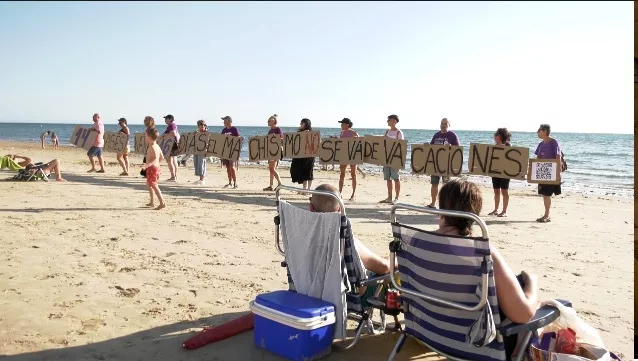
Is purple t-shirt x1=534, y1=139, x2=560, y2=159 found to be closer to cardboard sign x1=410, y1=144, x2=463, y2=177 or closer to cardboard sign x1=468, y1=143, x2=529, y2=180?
cardboard sign x1=468, y1=143, x2=529, y2=180

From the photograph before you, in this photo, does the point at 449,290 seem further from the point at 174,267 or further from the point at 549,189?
the point at 549,189

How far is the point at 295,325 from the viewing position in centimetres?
394

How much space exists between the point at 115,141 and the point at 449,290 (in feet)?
54.2

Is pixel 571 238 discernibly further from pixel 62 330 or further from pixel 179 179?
pixel 179 179

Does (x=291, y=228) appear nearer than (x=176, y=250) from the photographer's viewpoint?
Yes

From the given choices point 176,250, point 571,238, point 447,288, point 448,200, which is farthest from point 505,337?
point 571,238

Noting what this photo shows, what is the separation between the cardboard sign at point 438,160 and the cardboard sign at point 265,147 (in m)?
3.64

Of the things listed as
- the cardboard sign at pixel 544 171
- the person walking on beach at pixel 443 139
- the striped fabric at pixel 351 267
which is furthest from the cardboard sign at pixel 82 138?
the striped fabric at pixel 351 267

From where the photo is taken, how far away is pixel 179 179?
1725cm

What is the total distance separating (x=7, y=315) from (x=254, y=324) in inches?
87.3

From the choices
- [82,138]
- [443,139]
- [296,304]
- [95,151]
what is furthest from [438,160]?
[82,138]

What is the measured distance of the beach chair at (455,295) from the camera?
3201mm

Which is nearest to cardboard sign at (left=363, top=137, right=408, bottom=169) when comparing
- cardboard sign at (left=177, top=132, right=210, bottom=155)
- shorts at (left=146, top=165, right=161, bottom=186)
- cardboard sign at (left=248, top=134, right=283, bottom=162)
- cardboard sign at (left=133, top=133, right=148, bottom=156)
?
cardboard sign at (left=248, top=134, right=283, bottom=162)

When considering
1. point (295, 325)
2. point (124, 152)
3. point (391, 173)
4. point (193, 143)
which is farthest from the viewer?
point (124, 152)
